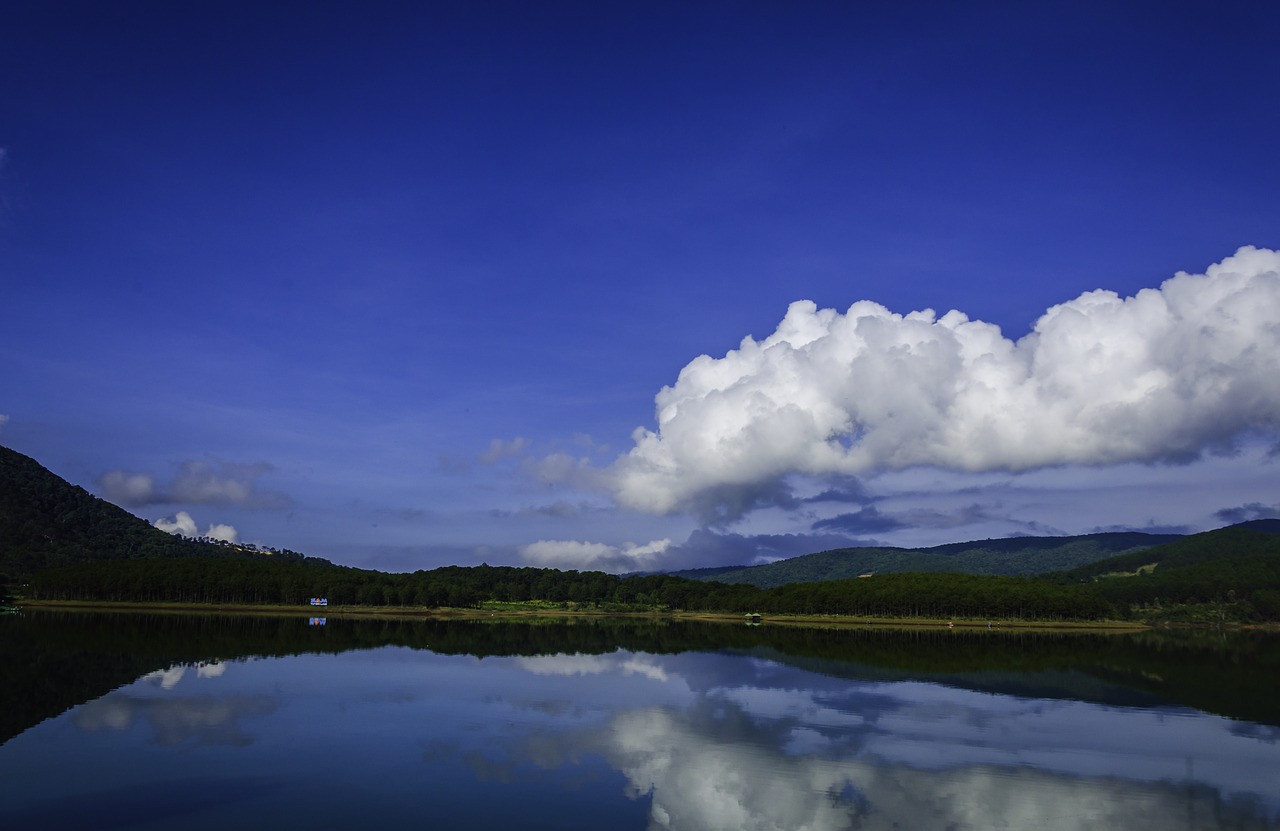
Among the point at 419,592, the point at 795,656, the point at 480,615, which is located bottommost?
the point at 795,656

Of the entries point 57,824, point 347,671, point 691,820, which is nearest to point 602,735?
point 691,820

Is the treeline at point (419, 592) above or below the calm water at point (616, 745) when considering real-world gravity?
above

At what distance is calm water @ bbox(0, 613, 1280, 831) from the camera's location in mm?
21109


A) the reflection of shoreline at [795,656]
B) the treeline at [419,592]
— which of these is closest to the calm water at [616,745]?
the reflection of shoreline at [795,656]

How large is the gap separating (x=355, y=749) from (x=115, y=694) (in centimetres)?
1681

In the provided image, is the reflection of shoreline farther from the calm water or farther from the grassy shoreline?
the grassy shoreline

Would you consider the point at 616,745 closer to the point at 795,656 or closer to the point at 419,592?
the point at 795,656

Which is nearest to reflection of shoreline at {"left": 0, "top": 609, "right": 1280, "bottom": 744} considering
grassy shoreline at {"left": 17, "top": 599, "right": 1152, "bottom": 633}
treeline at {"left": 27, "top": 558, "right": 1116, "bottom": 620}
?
grassy shoreline at {"left": 17, "top": 599, "right": 1152, "bottom": 633}

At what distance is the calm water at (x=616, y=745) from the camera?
21.1 m

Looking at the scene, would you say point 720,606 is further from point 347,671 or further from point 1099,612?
point 347,671

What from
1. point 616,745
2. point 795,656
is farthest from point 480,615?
point 616,745

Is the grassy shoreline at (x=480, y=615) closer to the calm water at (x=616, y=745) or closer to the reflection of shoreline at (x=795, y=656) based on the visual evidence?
the reflection of shoreline at (x=795, y=656)

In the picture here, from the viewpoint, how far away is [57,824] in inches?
737

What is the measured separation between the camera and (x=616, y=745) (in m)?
29.5
